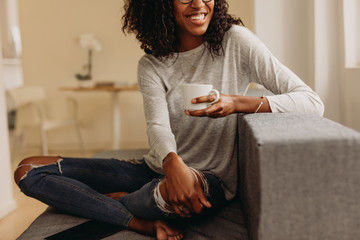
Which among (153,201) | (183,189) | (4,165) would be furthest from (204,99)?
(4,165)

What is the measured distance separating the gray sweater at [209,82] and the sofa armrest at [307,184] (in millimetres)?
509

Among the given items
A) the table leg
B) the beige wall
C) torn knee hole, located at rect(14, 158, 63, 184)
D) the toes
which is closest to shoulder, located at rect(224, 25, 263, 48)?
the toes

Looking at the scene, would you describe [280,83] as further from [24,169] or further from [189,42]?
[24,169]

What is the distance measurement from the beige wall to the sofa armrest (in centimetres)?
411

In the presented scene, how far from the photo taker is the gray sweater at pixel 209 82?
4.35 feet

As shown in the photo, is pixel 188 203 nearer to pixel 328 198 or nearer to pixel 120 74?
pixel 328 198

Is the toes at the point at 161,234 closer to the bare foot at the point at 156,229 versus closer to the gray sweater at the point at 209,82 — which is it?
the bare foot at the point at 156,229

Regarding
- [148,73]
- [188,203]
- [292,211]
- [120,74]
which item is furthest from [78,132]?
[292,211]

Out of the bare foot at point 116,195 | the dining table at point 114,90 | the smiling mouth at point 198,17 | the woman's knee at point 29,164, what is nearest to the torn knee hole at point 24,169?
the woman's knee at point 29,164

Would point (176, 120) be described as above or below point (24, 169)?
above

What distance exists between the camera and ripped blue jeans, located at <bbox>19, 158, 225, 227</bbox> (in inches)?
49.9

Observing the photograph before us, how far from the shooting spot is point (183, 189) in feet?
3.60

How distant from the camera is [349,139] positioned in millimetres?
777

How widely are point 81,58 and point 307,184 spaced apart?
442cm
